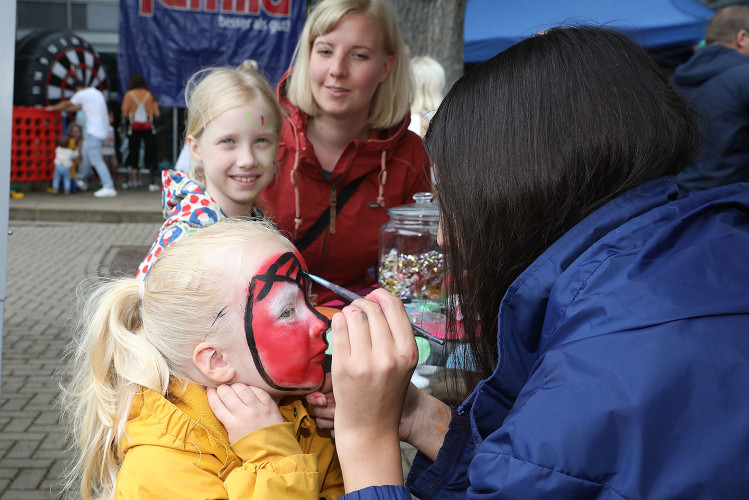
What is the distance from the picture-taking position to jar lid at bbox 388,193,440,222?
8.77 feet

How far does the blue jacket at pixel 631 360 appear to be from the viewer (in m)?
1.01

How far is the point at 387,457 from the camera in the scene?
1.44m

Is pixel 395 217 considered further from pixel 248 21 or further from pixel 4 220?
pixel 248 21

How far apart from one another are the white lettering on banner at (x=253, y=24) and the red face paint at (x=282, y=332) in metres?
8.75

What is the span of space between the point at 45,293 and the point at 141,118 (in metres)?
5.32

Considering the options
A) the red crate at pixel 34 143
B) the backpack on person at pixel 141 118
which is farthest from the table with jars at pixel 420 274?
the red crate at pixel 34 143

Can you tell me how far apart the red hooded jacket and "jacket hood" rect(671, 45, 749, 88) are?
9.41ft

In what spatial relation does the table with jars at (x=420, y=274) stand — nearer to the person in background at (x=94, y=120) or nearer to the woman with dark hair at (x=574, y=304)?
the woman with dark hair at (x=574, y=304)

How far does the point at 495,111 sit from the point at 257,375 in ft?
2.77

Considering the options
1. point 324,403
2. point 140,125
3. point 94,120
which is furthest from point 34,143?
point 324,403

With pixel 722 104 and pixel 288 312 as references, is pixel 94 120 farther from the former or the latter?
pixel 288 312

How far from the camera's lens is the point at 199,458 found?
1.63 meters

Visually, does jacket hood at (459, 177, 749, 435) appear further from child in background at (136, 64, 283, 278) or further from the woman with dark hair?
child in background at (136, 64, 283, 278)

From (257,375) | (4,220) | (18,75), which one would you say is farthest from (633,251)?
(18,75)
